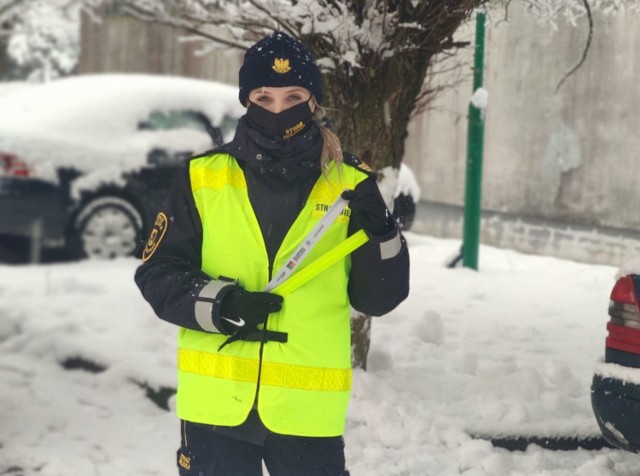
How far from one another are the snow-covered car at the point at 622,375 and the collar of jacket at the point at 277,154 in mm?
1715

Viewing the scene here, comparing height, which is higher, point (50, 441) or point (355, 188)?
point (355, 188)

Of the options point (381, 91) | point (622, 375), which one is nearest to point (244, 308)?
point (622, 375)

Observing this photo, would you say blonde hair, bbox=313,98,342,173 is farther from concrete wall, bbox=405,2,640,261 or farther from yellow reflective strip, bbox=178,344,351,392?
concrete wall, bbox=405,2,640,261

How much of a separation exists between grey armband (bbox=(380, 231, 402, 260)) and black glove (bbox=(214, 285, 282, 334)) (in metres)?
0.29

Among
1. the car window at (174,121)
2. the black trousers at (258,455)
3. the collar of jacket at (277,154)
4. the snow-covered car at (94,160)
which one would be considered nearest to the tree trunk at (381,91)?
the collar of jacket at (277,154)

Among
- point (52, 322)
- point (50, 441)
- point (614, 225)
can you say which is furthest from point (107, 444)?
point (614, 225)

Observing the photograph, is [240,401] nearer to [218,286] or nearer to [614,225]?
[218,286]

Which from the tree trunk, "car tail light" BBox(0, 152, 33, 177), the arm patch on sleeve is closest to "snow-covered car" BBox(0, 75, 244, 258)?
"car tail light" BBox(0, 152, 33, 177)

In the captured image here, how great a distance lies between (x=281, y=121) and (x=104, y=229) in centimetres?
603

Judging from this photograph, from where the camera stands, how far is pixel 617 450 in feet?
14.5

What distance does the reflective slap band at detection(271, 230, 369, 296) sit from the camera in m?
2.40

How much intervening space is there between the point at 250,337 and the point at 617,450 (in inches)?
105

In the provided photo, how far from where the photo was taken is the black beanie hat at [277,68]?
2520mm

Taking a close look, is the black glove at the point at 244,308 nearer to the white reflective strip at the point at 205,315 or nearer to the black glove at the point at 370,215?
the white reflective strip at the point at 205,315
